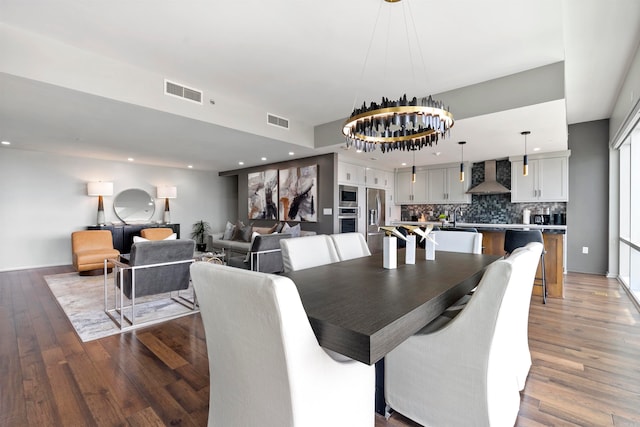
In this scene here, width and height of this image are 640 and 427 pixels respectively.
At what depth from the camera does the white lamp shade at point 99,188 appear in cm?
638

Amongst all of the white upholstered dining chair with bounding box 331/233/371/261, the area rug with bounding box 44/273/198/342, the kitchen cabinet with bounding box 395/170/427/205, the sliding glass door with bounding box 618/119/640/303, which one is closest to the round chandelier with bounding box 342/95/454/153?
the white upholstered dining chair with bounding box 331/233/371/261

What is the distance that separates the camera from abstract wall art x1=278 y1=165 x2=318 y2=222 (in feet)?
20.7

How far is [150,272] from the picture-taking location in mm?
3221

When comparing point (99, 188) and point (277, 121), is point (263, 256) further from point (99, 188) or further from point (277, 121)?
point (99, 188)

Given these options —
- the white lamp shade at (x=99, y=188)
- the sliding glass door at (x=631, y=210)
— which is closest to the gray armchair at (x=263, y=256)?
the white lamp shade at (x=99, y=188)

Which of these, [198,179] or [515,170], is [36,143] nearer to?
[198,179]

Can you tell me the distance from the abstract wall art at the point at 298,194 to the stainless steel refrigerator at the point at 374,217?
4.48 ft

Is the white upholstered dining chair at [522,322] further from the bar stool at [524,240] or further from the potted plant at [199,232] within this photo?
the potted plant at [199,232]

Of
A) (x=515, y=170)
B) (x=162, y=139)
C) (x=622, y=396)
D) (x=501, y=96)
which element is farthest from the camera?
(x=515, y=170)

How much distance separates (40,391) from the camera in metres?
1.92

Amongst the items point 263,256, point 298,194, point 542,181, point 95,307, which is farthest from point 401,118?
point 542,181

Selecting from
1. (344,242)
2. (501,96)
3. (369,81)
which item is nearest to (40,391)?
(344,242)

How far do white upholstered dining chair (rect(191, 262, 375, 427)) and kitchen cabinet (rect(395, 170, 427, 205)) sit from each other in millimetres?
6583

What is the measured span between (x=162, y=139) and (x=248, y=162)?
8.18 feet
